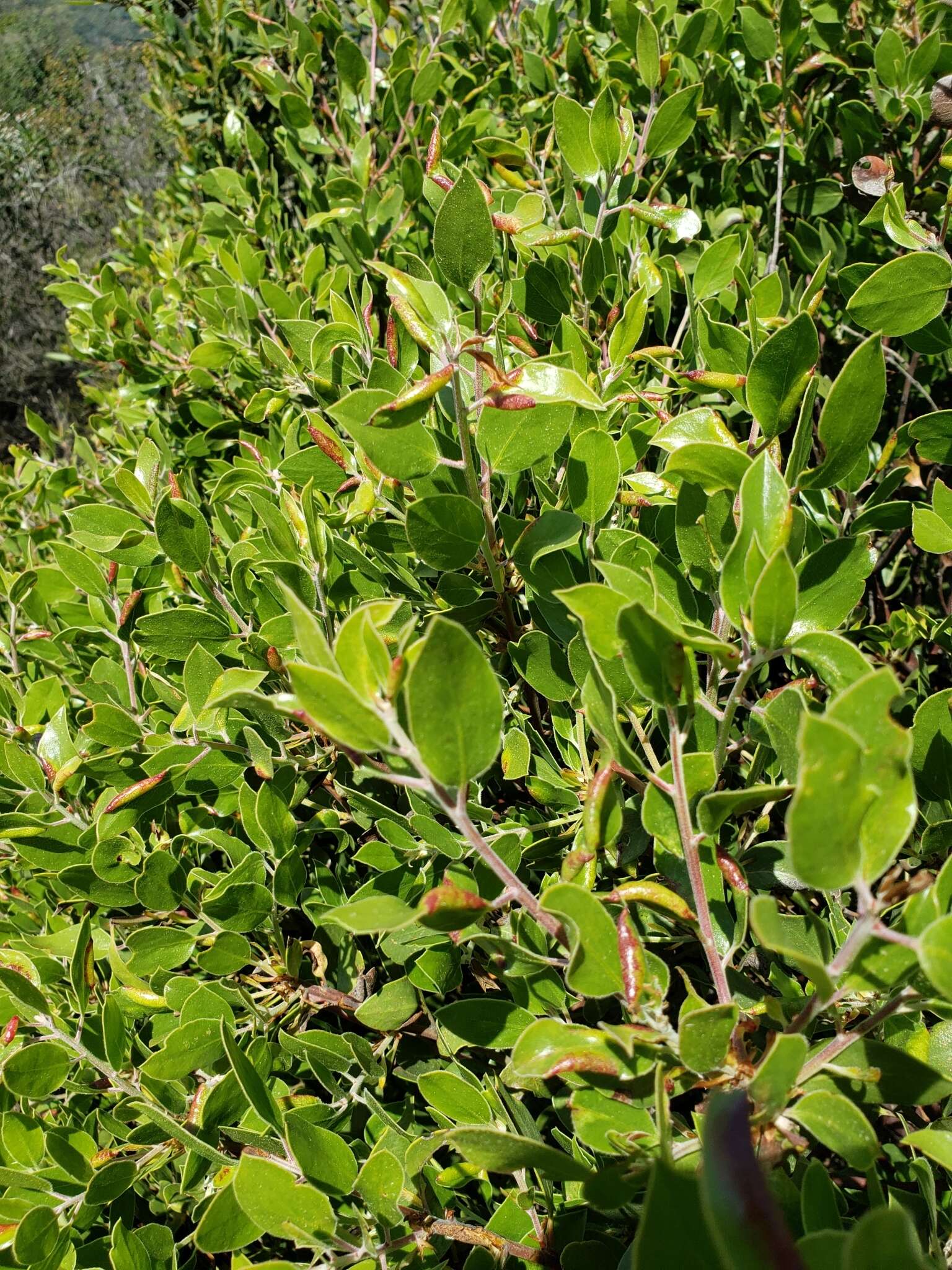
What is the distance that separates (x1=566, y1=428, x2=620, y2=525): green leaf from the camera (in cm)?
93

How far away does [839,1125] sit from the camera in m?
0.61

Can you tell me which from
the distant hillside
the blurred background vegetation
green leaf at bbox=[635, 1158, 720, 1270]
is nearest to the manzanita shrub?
green leaf at bbox=[635, 1158, 720, 1270]

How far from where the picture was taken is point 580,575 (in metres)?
1.04

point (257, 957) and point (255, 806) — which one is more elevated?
point (255, 806)

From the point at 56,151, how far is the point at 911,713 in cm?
1595

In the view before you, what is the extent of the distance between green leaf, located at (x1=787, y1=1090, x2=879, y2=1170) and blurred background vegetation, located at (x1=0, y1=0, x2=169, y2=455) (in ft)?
33.3

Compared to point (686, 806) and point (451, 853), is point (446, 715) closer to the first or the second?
point (686, 806)

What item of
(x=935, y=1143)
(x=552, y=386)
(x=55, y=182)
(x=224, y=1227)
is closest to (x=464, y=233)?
(x=552, y=386)

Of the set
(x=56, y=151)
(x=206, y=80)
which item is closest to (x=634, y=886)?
(x=206, y=80)

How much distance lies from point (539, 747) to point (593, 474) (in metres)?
0.39

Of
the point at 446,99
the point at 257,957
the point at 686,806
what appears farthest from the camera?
the point at 446,99

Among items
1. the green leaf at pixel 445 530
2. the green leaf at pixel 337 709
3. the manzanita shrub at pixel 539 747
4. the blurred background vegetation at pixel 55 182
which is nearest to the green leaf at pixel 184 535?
the manzanita shrub at pixel 539 747

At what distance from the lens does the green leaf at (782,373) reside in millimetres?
794

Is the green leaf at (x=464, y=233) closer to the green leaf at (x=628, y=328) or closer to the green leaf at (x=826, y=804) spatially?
the green leaf at (x=628, y=328)
